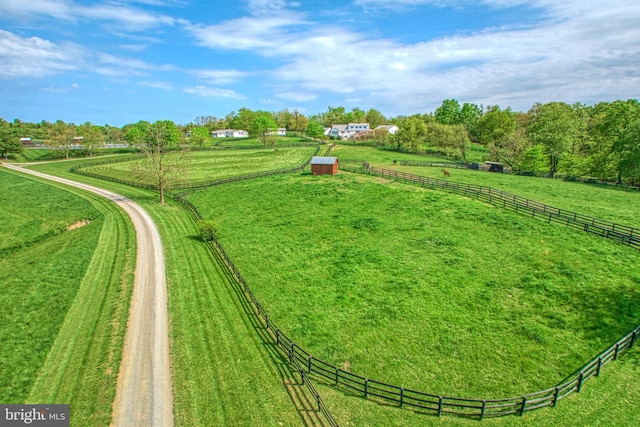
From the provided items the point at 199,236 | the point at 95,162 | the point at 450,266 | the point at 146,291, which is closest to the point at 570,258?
the point at 450,266

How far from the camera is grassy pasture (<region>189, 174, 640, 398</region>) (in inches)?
648

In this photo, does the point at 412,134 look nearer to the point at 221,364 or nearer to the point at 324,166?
the point at 324,166

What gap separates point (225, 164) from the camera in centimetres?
8050

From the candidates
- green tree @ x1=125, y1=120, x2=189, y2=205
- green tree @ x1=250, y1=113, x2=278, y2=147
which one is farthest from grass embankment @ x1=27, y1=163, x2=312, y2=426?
green tree @ x1=250, y1=113, x2=278, y2=147

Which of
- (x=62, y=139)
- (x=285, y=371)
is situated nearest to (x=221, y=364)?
(x=285, y=371)

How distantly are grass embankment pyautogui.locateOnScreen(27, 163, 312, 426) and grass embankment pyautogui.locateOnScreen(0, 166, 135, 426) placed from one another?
2.94 meters

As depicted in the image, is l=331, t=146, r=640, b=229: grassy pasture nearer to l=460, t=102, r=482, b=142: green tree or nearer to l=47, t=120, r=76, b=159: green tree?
l=460, t=102, r=482, b=142: green tree

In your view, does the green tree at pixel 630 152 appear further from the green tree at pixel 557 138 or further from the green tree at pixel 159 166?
the green tree at pixel 159 166

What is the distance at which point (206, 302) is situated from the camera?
2173 cm

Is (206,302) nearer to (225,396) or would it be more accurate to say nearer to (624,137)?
(225,396)

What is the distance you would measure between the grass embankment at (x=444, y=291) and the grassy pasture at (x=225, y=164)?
116 feet

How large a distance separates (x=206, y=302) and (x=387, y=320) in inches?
464

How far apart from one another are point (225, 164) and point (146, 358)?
68490 millimetres

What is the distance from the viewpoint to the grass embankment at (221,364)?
1353 centimetres
